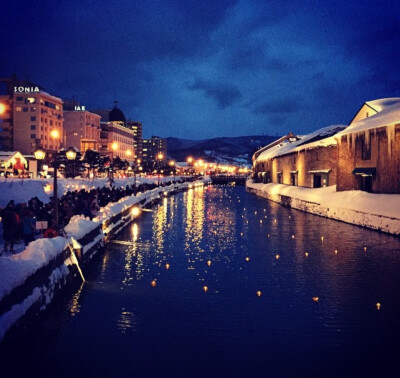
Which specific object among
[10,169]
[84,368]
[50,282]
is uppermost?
[10,169]

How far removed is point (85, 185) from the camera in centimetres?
5097

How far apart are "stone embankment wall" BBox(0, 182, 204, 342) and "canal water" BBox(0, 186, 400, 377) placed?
48 centimetres

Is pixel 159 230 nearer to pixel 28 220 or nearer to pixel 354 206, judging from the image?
pixel 28 220

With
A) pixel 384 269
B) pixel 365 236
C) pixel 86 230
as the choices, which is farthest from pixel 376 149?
pixel 86 230

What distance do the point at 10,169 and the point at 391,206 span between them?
46.9 meters

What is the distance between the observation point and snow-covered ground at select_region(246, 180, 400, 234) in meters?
26.5

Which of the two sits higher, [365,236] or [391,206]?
[391,206]

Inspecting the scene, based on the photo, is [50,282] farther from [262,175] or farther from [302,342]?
[262,175]

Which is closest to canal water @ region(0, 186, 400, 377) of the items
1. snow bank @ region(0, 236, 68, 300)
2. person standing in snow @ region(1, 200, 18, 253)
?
snow bank @ region(0, 236, 68, 300)

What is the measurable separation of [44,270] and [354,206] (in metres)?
25.0

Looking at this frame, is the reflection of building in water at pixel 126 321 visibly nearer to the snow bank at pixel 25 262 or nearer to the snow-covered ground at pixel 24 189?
the snow bank at pixel 25 262

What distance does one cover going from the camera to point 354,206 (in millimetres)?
31359

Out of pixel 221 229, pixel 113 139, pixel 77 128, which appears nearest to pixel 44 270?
pixel 221 229

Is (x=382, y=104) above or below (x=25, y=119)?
below
